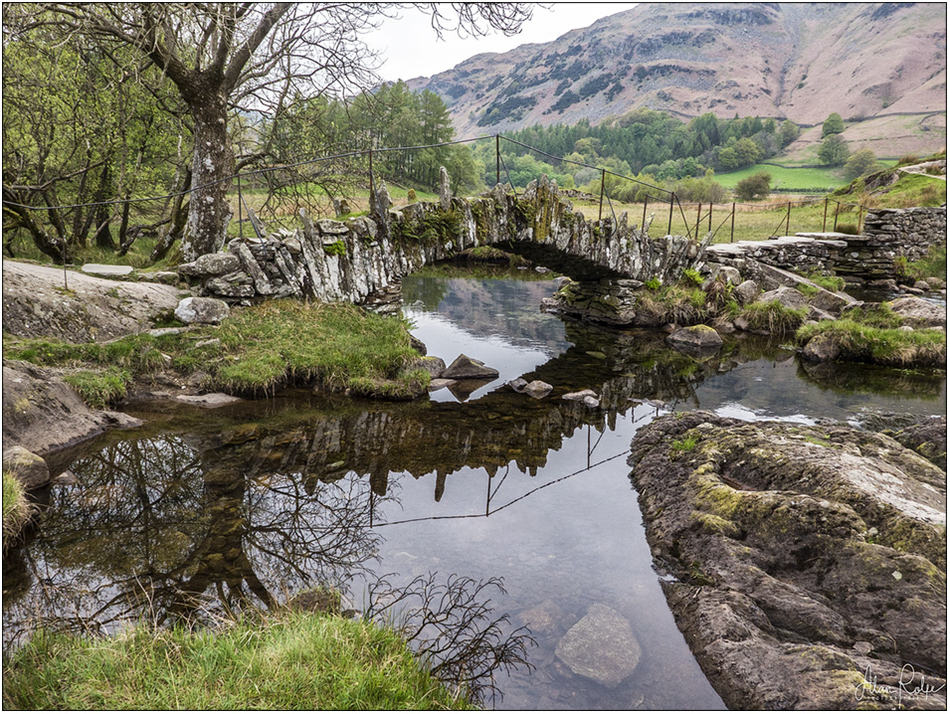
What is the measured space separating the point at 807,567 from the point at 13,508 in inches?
323

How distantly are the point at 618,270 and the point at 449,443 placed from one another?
33.3 ft

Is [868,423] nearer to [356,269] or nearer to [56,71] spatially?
[356,269]

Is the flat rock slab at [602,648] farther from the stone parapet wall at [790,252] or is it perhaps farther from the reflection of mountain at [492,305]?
the stone parapet wall at [790,252]

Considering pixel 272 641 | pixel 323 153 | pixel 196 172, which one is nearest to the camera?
pixel 272 641

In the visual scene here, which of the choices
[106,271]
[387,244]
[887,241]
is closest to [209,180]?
[106,271]

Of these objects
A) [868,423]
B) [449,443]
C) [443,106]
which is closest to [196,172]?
[449,443]

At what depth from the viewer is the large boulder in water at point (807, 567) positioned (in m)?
4.29

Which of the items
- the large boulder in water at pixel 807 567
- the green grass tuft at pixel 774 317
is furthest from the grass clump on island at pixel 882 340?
the large boulder in water at pixel 807 567

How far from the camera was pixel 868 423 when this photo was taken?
1038 centimetres

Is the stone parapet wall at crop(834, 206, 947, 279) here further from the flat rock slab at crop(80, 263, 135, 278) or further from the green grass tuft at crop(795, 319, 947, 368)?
the flat rock slab at crop(80, 263, 135, 278)

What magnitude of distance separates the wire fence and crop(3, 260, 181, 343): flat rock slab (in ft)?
4.62

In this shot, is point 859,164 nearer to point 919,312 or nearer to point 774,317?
point 919,312

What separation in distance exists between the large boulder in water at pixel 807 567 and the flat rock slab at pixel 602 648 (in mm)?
575

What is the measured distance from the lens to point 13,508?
5.89 meters
